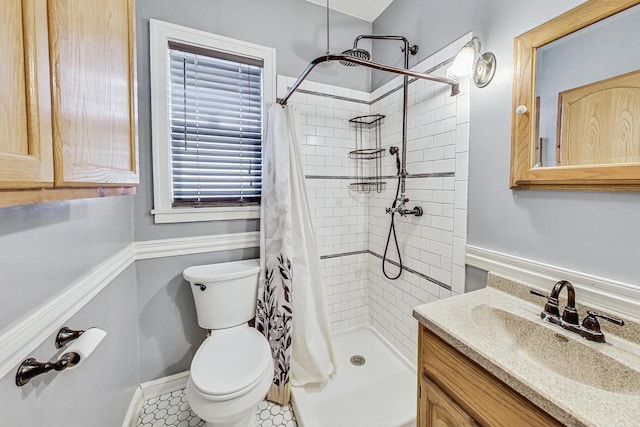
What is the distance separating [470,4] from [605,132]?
3.19ft

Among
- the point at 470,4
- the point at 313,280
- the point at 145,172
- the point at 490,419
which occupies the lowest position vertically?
the point at 490,419

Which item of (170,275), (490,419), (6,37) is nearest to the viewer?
(6,37)

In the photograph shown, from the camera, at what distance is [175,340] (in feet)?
5.74

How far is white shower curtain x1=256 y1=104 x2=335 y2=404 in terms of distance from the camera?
5.33 feet

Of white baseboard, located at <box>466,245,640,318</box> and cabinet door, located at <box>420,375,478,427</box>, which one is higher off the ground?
white baseboard, located at <box>466,245,640,318</box>

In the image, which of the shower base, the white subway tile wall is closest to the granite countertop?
the white subway tile wall

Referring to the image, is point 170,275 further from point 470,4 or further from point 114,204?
point 470,4

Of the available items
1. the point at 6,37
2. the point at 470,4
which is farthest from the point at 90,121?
the point at 470,4

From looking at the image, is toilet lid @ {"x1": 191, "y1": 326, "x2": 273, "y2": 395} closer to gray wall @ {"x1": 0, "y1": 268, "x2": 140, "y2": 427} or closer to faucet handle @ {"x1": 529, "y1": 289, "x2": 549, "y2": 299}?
gray wall @ {"x1": 0, "y1": 268, "x2": 140, "y2": 427}

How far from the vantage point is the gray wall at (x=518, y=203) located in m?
0.91

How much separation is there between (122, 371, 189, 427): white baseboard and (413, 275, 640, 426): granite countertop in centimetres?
167

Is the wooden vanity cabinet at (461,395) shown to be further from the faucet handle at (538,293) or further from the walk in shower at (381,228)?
the walk in shower at (381,228)

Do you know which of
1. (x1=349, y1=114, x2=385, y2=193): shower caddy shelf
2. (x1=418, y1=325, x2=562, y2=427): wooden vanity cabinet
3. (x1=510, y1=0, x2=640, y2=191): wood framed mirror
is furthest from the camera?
(x1=349, y1=114, x2=385, y2=193): shower caddy shelf

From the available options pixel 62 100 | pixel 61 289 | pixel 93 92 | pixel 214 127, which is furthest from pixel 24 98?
pixel 214 127
